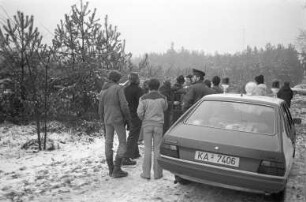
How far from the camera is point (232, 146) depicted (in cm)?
426

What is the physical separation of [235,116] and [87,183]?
9.27ft

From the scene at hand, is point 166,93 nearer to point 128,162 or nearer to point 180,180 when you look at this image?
point 128,162

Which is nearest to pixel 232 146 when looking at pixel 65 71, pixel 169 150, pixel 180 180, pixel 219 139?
pixel 219 139

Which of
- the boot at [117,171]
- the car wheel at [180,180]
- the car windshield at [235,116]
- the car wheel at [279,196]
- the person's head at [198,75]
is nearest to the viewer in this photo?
the car wheel at [279,196]

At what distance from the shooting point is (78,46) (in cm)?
1247

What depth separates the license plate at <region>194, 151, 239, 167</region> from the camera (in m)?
4.22

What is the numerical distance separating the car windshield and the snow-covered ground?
1159 mm

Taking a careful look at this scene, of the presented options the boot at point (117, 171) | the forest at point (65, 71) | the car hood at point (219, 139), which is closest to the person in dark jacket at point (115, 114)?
the boot at point (117, 171)

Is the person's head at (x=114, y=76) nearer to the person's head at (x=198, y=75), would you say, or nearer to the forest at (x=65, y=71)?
the person's head at (x=198, y=75)

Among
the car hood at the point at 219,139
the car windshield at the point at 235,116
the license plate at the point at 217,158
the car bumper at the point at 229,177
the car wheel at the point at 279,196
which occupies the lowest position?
the car wheel at the point at 279,196

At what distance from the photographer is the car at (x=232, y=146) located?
13.4 feet

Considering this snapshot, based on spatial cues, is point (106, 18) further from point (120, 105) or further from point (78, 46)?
point (120, 105)

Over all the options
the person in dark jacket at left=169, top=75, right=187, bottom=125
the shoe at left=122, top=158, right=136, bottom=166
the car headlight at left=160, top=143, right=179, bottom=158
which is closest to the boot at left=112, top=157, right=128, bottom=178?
the shoe at left=122, top=158, right=136, bottom=166

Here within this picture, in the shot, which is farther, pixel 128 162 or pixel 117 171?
pixel 128 162
